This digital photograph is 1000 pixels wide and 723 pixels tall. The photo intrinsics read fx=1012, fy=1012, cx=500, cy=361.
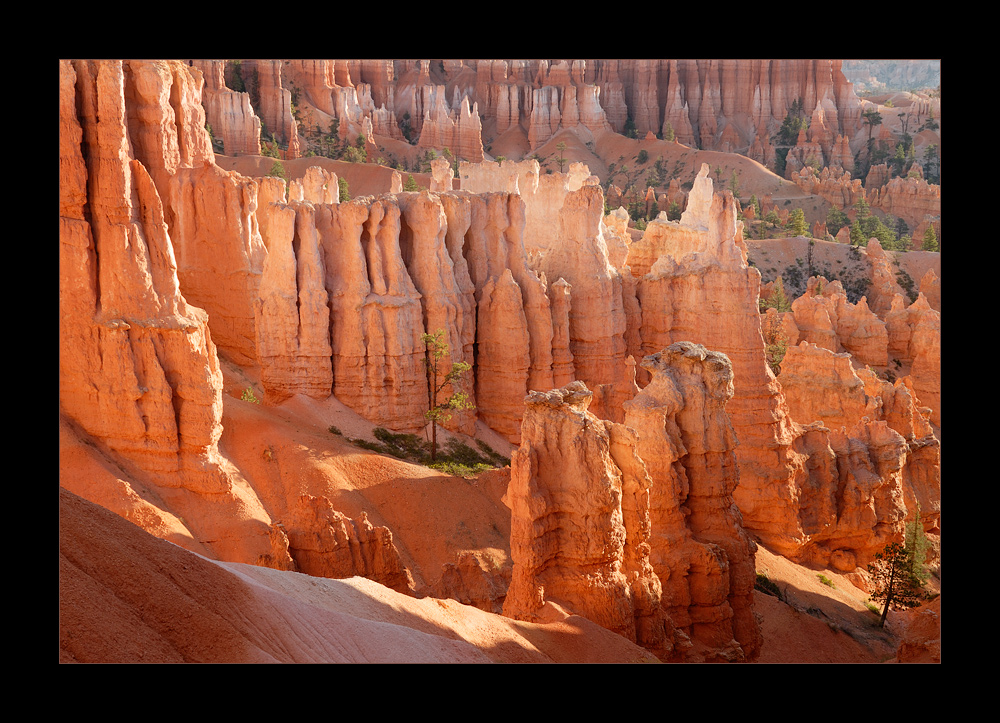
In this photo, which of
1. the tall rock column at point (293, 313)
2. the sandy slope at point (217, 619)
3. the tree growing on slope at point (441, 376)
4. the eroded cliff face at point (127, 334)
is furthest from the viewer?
the tree growing on slope at point (441, 376)

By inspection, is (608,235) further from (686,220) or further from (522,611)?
(522,611)

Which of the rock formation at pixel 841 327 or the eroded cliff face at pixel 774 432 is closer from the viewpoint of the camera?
the eroded cliff face at pixel 774 432

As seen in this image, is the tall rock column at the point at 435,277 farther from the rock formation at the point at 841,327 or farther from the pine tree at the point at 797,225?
the pine tree at the point at 797,225

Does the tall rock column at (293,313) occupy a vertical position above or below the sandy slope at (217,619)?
above

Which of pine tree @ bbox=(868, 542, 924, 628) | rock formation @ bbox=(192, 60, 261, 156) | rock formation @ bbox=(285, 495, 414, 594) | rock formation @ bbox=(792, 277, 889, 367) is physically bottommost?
pine tree @ bbox=(868, 542, 924, 628)

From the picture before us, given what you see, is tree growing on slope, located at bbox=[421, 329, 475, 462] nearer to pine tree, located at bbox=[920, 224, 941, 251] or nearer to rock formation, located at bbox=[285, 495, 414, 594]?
rock formation, located at bbox=[285, 495, 414, 594]

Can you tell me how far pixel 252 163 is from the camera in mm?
65312

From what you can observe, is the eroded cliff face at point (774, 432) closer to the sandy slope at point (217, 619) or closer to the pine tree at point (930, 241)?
the sandy slope at point (217, 619)

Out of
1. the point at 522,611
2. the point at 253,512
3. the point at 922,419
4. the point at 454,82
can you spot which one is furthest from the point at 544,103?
the point at 522,611

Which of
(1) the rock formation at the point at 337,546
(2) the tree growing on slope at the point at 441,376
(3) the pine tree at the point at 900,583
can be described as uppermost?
(2) the tree growing on slope at the point at 441,376

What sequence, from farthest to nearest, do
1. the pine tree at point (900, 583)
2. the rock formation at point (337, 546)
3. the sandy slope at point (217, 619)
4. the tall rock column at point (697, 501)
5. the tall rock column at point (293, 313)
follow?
the tall rock column at point (293, 313), the pine tree at point (900, 583), the rock formation at point (337, 546), the tall rock column at point (697, 501), the sandy slope at point (217, 619)


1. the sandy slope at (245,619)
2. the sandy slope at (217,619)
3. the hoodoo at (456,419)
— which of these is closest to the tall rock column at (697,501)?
the hoodoo at (456,419)

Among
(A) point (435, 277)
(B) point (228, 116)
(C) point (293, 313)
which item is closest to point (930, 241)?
(B) point (228, 116)

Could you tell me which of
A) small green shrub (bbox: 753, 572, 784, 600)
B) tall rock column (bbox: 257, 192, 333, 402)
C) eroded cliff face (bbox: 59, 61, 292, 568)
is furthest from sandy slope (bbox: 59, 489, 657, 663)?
tall rock column (bbox: 257, 192, 333, 402)
